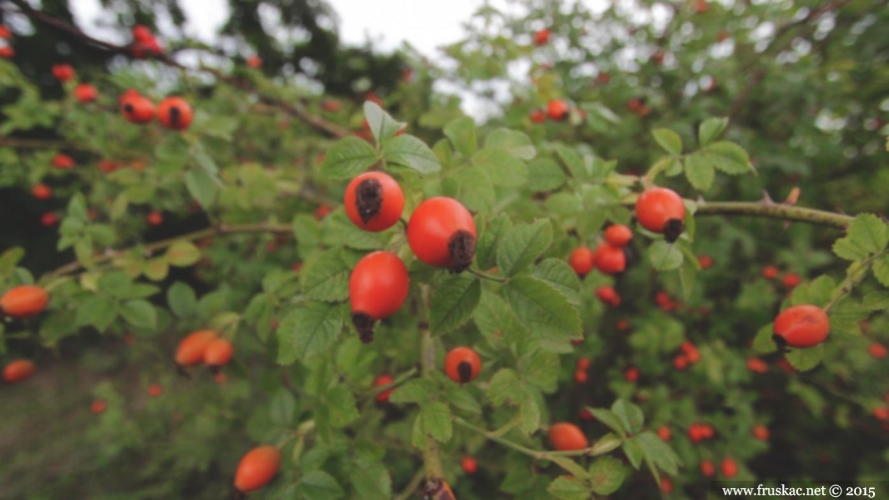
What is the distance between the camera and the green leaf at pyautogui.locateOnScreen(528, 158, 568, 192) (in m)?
1.51

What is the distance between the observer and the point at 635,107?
3766 millimetres

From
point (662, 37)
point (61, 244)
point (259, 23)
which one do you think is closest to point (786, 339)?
point (61, 244)

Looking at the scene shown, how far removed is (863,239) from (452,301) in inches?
43.6

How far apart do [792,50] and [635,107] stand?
150 centimetres

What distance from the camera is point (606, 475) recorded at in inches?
45.1

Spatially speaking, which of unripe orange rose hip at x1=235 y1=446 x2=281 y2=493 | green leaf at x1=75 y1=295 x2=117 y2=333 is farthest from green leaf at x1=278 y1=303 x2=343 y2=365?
green leaf at x1=75 y1=295 x2=117 y2=333

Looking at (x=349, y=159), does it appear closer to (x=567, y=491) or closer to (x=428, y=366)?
(x=428, y=366)

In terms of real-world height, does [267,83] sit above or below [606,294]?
above

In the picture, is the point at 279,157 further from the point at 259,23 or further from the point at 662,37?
the point at 259,23

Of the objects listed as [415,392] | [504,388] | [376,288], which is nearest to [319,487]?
[415,392]

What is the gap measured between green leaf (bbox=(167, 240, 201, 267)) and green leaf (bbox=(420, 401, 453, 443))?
144 centimetres

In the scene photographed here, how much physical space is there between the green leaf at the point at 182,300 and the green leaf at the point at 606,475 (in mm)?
1804

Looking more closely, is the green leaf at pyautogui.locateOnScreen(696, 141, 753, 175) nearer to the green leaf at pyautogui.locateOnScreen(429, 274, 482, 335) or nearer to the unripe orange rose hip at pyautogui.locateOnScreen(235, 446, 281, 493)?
the green leaf at pyautogui.locateOnScreen(429, 274, 482, 335)

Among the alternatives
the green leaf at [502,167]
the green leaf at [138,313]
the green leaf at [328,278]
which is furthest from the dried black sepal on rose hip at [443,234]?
the green leaf at [138,313]
